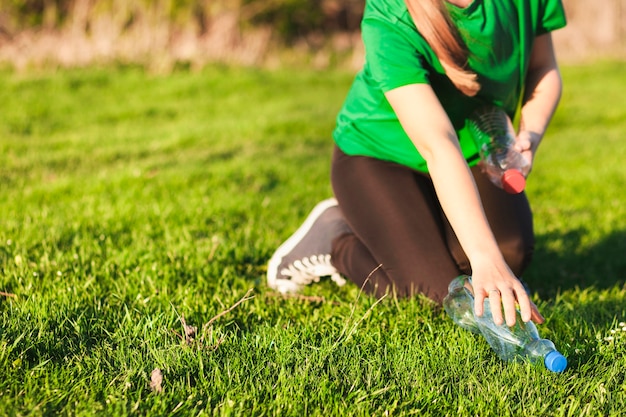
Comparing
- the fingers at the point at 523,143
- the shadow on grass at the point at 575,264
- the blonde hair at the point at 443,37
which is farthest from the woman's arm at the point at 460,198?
the shadow on grass at the point at 575,264

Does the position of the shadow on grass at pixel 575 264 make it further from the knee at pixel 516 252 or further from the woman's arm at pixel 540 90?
the woman's arm at pixel 540 90

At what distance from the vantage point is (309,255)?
12.3 ft

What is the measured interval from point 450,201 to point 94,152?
17.3 ft

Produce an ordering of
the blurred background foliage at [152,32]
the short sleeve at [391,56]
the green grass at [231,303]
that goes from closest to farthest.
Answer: the green grass at [231,303] < the short sleeve at [391,56] < the blurred background foliage at [152,32]

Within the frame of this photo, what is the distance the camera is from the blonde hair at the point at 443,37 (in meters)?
3.02

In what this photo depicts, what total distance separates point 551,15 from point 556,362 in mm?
1832

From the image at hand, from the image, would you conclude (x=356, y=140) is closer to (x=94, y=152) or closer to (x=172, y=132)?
(x=94, y=152)

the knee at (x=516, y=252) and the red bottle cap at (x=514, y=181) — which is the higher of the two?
the red bottle cap at (x=514, y=181)

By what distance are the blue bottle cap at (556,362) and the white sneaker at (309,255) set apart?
56.3 inches

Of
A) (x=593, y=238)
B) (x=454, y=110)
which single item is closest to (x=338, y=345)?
(x=454, y=110)

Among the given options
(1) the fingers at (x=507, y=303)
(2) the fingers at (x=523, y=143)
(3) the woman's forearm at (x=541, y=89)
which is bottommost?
(1) the fingers at (x=507, y=303)

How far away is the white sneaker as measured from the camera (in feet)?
11.8

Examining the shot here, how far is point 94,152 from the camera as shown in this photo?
7.12 m

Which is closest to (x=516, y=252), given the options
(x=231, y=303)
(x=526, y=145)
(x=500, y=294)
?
(x=526, y=145)
